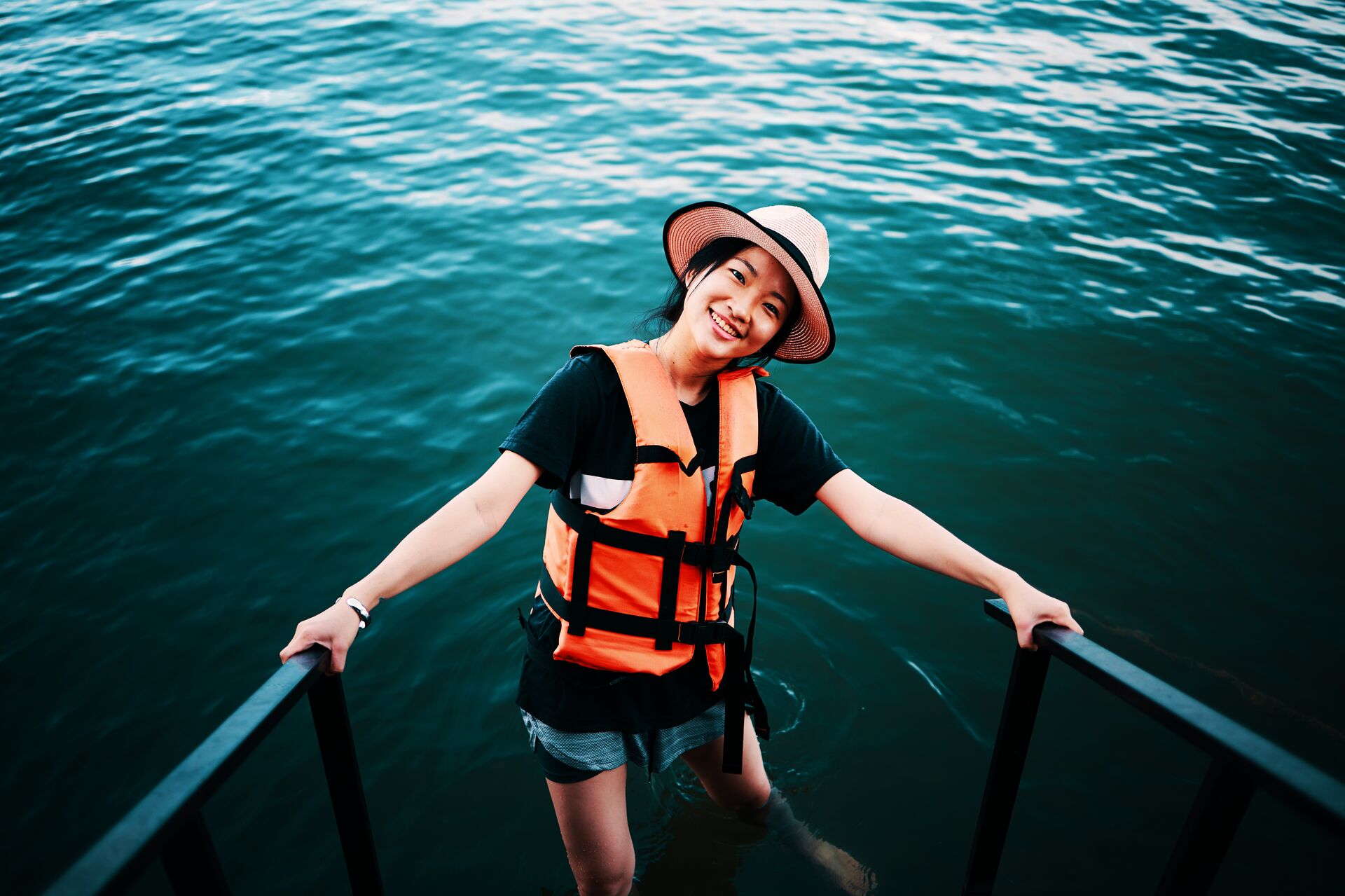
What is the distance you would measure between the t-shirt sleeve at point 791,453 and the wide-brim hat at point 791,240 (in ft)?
0.53

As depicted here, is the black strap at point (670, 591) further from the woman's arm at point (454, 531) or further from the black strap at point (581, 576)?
the woman's arm at point (454, 531)

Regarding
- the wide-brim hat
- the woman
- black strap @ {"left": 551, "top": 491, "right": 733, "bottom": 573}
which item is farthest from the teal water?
the wide-brim hat

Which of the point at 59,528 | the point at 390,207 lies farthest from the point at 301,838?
the point at 390,207

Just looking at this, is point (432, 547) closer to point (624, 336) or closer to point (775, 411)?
point (775, 411)

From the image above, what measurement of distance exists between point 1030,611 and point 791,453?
82 centimetres

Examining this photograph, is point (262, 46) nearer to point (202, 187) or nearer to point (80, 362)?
point (202, 187)

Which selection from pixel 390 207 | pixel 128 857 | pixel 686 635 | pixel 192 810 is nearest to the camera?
pixel 128 857

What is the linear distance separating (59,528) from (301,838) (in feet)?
9.02

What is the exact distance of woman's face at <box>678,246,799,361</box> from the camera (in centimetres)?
237

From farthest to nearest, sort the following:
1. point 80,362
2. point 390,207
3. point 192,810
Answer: point 390,207 < point 80,362 < point 192,810

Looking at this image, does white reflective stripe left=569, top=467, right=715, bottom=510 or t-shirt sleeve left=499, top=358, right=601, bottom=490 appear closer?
t-shirt sleeve left=499, top=358, right=601, bottom=490

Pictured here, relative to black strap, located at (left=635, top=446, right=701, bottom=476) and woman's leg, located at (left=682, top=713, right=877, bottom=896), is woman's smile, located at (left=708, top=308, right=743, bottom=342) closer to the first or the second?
black strap, located at (left=635, top=446, right=701, bottom=476)

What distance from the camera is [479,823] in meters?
3.60

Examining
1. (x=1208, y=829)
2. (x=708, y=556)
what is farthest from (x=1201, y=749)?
(x=708, y=556)
